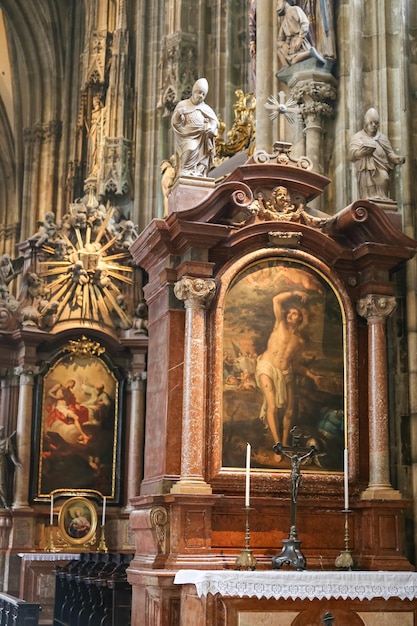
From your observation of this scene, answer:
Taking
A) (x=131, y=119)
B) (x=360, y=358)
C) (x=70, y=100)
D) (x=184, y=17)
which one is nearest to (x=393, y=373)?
(x=360, y=358)

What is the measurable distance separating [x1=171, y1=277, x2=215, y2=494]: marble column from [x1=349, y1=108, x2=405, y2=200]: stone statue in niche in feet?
6.67

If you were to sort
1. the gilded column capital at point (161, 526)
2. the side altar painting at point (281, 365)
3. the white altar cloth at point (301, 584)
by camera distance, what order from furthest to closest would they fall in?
1. the side altar painting at point (281, 365)
2. the gilded column capital at point (161, 526)
3. the white altar cloth at point (301, 584)

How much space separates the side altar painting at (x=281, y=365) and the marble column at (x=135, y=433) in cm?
715

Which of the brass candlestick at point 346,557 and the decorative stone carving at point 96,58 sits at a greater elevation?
the decorative stone carving at point 96,58

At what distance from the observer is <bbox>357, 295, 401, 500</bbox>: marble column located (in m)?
9.09

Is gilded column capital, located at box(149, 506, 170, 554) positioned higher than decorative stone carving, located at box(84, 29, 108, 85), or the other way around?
decorative stone carving, located at box(84, 29, 108, 85)

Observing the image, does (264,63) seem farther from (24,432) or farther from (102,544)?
(102,544)

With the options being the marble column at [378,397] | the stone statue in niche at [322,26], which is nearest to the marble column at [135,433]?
the stone statue in niche at [322,26]

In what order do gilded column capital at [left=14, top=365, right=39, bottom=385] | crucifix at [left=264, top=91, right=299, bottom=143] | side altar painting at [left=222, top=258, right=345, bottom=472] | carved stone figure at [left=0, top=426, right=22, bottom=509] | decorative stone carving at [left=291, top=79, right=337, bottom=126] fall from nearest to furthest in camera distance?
side altar painting at [left=222, top=258, right=345, bottom=472], crucifix at [left=264, top=91, right=299, bottom=143], decorative stone carving at [left=291, top=79, right=337, bottom=126], carved stone figure at [left=0, top=426, right=22, bottom=509], gilded column capital at [left=14, top=365, right=39, bottom=385]

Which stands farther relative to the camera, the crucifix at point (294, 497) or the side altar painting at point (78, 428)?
the side altar painting at point (78, 428)

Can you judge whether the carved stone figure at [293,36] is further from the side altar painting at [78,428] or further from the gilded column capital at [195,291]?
the side altar painting at [78,428]

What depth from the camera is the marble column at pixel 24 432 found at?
15680 mm

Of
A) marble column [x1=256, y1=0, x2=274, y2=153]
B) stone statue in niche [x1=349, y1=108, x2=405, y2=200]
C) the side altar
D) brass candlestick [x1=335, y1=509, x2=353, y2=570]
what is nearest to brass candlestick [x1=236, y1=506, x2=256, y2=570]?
the side altar

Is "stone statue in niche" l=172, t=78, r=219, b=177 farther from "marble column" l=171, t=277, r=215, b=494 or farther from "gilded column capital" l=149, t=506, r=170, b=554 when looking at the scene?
"gilded column capital" l=149, t=506, r=170, b=554
